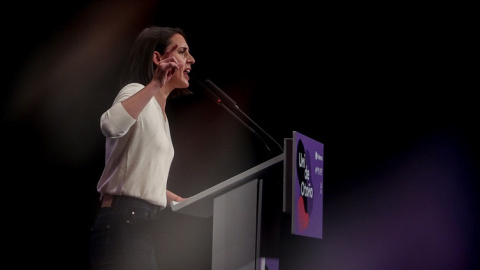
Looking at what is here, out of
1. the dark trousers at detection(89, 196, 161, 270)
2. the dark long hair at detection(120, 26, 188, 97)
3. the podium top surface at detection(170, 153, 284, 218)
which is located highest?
the dark long hair at detection(120, 26, 188, 97)

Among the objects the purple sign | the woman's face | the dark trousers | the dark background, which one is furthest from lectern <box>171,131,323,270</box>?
the dark background

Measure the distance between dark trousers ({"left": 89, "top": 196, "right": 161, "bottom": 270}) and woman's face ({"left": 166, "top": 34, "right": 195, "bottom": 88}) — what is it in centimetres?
48

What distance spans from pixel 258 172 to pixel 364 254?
1.65m

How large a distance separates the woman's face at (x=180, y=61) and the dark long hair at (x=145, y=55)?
0.03m

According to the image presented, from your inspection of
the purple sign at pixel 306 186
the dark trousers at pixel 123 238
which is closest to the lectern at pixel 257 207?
the purple sign at pixel 306 186

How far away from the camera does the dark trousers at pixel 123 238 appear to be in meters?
1.34

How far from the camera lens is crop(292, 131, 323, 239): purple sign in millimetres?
1446

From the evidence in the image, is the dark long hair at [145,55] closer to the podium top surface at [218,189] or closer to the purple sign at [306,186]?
the podium top surface at [218,189]

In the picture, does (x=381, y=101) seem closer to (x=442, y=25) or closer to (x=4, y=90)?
(x=442, y=25)

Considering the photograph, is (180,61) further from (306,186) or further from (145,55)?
(306,186)

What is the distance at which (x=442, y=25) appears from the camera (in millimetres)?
3010

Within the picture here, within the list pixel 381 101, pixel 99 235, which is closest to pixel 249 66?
pixel 381 101

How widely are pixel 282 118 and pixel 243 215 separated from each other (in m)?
1.66

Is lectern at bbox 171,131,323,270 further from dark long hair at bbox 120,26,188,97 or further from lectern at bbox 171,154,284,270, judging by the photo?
dark long hair at bbox 120,26,188,97
